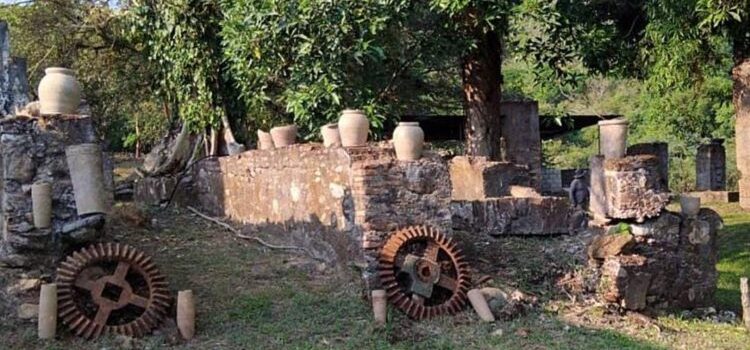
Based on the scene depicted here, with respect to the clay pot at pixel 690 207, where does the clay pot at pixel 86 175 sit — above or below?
above

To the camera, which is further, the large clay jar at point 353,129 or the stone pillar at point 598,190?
the stone pillar at point 598,190

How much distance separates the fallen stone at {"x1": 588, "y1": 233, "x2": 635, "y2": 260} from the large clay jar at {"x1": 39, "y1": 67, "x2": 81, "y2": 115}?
14.1ft

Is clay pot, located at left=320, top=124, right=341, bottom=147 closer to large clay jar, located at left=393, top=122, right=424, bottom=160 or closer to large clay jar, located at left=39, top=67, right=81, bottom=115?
large clay jar, located at left=393, top=122, right=424, bottom=160

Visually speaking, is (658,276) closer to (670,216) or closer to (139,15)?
(670,216)

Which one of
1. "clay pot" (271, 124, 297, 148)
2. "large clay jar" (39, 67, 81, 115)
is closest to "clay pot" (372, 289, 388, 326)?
"large clay jar" (39, 67, 81, 115)

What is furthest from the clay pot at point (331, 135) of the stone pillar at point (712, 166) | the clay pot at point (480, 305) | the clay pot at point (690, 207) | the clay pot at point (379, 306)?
the stone pillar at point (712, 166)

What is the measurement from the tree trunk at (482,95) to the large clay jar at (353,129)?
4320 mm

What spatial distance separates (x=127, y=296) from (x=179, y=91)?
6613mm

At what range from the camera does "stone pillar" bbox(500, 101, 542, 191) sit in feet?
49.6

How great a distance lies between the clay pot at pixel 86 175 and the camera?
548 cm

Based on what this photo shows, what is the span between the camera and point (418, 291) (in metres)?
5.77

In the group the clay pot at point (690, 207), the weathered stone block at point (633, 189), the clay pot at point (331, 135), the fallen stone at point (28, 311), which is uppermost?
the clay pot at point (331, 135)

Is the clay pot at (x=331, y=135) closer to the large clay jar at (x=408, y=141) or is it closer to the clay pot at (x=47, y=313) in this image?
the large clay jar at (x=408, y=141)

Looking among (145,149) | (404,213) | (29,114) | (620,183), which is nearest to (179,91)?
(29,114)
